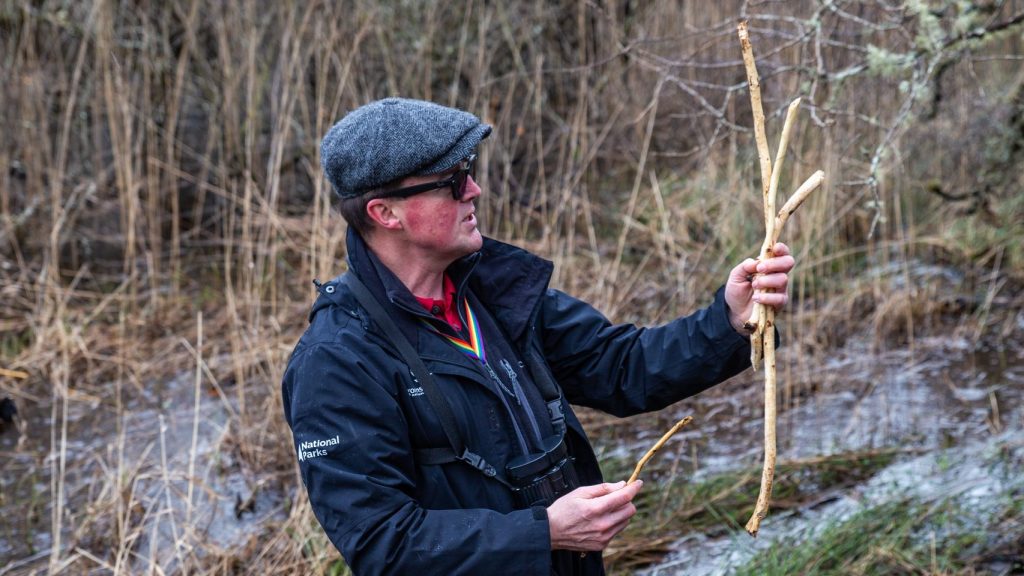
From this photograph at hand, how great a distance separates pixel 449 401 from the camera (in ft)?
6.45

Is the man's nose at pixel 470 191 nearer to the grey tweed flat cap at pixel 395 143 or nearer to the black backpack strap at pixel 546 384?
the grey tweed flat cap at pixel 395 143

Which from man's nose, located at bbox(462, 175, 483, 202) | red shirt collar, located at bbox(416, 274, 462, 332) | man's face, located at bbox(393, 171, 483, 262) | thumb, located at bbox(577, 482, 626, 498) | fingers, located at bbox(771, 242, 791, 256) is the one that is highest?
man's nose, located at bbox(462, 175, 483, 202)

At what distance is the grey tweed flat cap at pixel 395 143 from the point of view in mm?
2027

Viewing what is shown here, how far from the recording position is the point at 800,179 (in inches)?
187

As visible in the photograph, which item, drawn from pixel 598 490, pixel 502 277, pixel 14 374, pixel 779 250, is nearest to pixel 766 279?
pixel 779 250

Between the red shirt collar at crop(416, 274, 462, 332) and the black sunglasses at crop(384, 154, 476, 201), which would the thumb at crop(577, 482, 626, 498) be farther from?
the black sunglasses at crop(384, 154, 476, 201)

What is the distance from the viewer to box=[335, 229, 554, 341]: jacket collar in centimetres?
219

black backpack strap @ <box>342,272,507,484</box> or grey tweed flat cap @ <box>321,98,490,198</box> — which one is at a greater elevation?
grey tweed flat cap @ <box>321,98,490,198</box>

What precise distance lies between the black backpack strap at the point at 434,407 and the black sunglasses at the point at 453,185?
0.24 meters

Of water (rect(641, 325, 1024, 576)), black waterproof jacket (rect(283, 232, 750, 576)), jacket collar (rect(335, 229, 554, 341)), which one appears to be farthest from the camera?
water (rect(641, 325, 1024, 576))

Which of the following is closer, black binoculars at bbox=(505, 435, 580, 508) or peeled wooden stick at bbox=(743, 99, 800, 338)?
peeled wooden stick at bbox=(743, 99, 800, 338)

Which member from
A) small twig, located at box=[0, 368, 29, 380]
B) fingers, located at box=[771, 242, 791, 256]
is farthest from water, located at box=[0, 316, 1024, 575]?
fingers, located at box=[771, 242, 791, 256]

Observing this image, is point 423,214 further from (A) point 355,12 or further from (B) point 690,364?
(A) point 355,12

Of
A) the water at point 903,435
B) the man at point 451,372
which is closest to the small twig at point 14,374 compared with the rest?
the water at point 903,435
